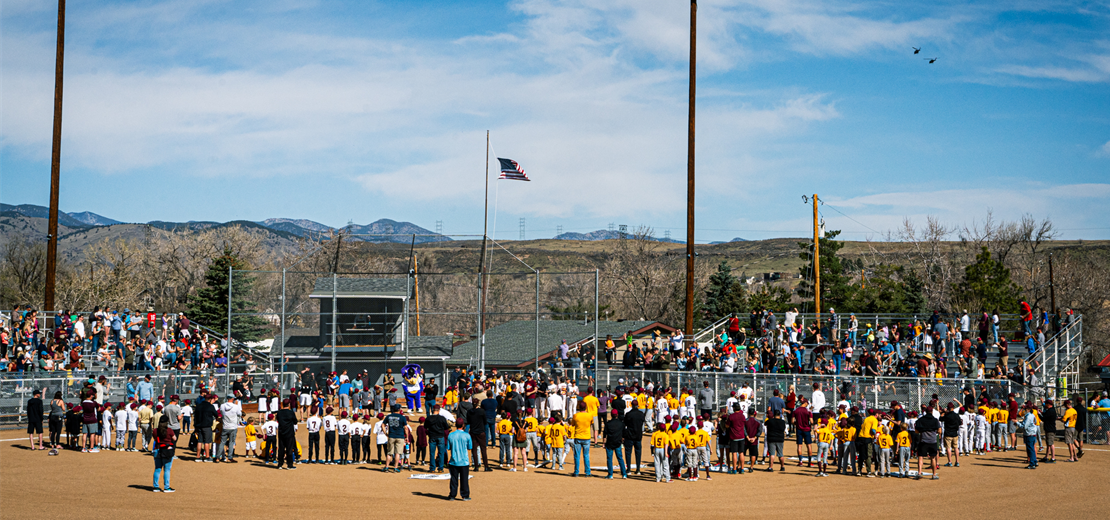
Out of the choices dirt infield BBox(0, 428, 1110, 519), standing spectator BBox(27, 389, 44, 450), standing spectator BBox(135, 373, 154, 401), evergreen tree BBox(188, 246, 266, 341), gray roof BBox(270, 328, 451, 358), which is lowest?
dirt infield BBox(0, 428, 1110, 519)

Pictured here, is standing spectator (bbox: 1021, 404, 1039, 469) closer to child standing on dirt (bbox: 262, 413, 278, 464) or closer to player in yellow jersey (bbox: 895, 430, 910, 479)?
player in yellow jersey (bbox: 895, 430, 910, 479)

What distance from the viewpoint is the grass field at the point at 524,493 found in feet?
46.2

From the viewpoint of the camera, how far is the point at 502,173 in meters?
34.1

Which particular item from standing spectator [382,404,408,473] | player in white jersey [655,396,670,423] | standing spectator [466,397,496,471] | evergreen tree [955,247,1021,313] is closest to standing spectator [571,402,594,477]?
standing spectator [466,397,496,471]

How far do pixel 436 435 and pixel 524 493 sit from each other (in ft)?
8.20

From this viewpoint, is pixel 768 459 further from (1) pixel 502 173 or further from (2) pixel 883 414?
(1) pixel 502 173

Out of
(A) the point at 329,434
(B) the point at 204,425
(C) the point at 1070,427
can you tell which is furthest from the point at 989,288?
(B) the point at 204,425

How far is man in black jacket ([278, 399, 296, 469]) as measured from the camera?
1808cm

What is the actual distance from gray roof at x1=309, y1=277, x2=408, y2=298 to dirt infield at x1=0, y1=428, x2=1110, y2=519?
1511 cm

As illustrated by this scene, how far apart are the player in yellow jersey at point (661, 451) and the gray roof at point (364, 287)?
1900 cm

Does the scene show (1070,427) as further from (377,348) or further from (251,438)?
(377,348)

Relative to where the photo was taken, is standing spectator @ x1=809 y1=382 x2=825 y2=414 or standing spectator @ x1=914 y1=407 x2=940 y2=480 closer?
standing spectator @ x1=914 y1=407 x2=940 y2=480

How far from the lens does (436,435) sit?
17.3m

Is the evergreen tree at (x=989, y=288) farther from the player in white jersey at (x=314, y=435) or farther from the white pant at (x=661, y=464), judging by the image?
the player in white jersey at (x=314, y=435)
